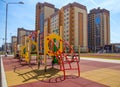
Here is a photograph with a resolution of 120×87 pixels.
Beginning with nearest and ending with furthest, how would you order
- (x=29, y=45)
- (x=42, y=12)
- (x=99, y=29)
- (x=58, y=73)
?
1. (x=58, y=73)
2. (x=29, y=45)
3. (x=42, y=12)
4. (x=99, y=29)

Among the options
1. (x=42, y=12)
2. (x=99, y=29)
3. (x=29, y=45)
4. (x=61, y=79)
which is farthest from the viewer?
(x=99, y=29)

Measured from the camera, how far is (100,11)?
9300 cm

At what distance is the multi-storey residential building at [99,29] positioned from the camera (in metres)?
91.9

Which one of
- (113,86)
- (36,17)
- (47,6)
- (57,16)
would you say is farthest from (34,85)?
(36,17)

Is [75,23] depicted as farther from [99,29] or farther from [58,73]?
[58,73]

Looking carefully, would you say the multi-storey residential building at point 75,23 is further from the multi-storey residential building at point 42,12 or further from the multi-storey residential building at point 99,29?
the multi-storey residential building at point 99,29

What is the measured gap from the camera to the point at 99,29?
303 feet

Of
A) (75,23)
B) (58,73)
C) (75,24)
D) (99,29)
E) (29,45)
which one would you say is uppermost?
(99,29)

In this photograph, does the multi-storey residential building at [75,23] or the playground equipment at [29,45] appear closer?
the playground equipment at [29,45]

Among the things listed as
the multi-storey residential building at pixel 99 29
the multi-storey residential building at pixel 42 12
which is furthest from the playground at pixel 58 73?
the multi-storey residential building at pixel 99 29

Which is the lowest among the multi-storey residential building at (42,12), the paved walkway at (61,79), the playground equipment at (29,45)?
the paved walkway at (61,79)

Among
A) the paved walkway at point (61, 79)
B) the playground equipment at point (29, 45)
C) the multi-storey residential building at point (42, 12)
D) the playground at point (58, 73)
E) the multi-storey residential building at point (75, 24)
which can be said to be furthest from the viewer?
the multi-storey residential building at point (42, 12)

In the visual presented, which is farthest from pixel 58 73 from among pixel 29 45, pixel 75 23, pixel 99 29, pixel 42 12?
pixel 99 29

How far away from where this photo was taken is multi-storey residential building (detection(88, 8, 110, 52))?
301 ft
